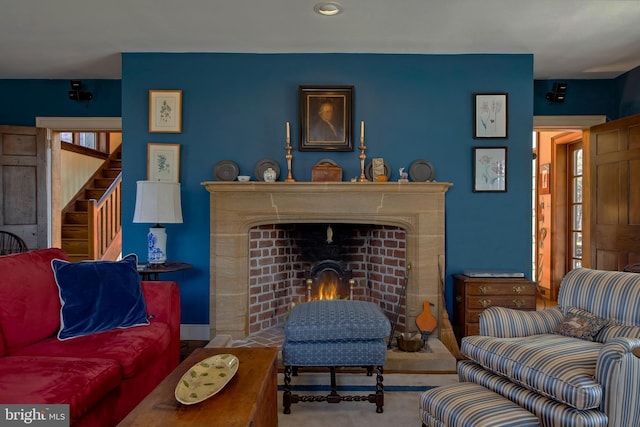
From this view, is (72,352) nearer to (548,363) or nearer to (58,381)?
(58,381)

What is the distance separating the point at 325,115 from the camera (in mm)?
3945

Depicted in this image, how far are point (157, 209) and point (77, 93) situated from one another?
2234 millimetres

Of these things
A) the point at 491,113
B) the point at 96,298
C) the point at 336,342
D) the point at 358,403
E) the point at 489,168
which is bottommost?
the point at 358,403

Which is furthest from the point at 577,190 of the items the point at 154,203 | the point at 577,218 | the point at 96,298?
the point at 96,298

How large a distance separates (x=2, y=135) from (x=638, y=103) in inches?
258

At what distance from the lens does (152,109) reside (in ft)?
13.0

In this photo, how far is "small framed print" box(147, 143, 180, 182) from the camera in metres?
3.96

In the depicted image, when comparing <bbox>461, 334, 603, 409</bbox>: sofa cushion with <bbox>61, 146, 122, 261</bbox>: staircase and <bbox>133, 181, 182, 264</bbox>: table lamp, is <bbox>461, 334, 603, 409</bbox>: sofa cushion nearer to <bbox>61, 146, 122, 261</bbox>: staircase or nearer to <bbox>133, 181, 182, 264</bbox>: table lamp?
<bbox>133, 181, 182, 264</bbox>: table lamp

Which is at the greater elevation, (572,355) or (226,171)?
(226,171)

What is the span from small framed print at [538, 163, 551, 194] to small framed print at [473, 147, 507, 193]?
282 centimetres

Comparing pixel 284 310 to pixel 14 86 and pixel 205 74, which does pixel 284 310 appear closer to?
pixel 205 74

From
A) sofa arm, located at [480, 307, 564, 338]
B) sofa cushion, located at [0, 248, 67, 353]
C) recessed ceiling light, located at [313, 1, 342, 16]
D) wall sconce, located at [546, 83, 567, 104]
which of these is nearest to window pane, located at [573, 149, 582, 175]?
wall sconce, located at [546, 83, 567, 104]

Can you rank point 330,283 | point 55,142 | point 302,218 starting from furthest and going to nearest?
1. point 55,142
2. point 330,283
3. point 302,218

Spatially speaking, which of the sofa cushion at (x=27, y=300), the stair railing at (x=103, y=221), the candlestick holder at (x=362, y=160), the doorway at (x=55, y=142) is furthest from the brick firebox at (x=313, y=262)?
the stair railing at (x=103, y=221)
